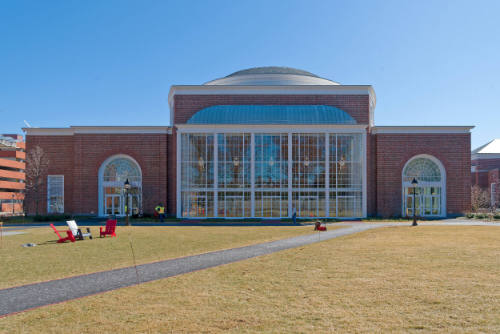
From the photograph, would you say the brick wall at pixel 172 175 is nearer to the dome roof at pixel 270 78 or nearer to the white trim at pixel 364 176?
the dome roof at pixel 270 78

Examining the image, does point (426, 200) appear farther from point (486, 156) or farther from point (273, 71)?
point (486, 156)

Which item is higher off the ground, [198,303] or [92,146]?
[92,146]

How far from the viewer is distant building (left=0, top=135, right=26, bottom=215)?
67556mm

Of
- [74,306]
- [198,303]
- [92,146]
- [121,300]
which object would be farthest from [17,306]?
[92,146]

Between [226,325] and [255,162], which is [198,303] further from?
[255,162]

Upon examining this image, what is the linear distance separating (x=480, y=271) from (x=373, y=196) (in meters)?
28.1

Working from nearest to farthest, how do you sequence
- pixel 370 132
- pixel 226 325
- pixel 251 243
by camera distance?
1. pixel 226 325
2. pixel 251 243
3. pixel 370 132

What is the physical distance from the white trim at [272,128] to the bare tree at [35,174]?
1520 cm

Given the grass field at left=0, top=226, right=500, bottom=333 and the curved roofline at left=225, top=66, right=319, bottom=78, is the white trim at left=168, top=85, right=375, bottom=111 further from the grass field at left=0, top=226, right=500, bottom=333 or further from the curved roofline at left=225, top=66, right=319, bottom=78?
the grass field at left=0, top=226, right=500, bottom=333

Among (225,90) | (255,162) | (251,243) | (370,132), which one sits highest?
(225,90)

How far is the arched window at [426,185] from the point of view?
121 feet

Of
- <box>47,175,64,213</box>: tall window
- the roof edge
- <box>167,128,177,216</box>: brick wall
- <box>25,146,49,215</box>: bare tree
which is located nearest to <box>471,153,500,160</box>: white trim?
the roof edge

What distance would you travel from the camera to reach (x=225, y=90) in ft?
129

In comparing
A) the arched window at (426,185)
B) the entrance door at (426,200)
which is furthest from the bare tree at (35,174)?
the entrance door at (426,200)
